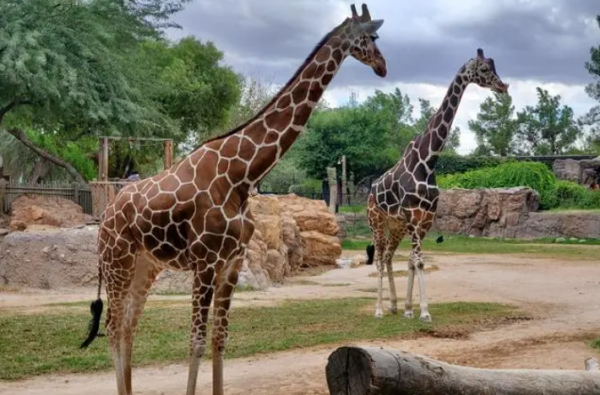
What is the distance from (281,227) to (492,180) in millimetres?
16093

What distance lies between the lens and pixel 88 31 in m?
18.4

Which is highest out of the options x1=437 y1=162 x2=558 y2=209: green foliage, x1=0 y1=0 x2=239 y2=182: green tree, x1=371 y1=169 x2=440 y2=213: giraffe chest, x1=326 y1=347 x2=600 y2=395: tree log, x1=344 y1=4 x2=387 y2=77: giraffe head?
x1=0 y1=0 x2=239 y2=182: green tree

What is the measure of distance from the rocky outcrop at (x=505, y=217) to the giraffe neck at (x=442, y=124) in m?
16.2

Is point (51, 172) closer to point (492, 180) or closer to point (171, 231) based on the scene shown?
point (492, 180)

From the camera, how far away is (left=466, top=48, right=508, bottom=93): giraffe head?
1088cm

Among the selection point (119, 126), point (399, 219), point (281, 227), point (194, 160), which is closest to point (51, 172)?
point (119, 126)

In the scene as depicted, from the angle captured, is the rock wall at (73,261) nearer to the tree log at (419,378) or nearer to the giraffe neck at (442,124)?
the giraffe neck at (442,124)

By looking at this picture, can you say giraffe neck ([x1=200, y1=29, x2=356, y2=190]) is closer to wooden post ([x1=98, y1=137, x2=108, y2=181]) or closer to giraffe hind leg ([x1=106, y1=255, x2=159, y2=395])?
giraffe hind leg ([x1=106, y1=255, x2=159, y2=395])

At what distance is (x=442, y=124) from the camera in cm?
1077

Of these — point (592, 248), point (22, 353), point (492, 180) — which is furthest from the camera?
point (492, 180)

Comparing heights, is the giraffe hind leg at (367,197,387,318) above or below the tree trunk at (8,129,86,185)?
below

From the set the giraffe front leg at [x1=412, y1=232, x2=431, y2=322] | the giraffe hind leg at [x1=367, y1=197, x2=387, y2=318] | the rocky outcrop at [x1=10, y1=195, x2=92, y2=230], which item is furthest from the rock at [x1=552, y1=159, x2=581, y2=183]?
the giraffe front leg at [x1=412, y1=232, x2=431, y2=322]

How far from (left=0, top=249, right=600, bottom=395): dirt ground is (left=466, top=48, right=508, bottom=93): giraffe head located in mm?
3219

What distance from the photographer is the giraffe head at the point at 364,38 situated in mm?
6254
